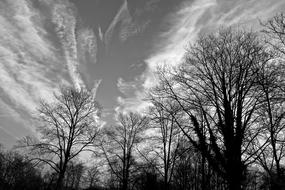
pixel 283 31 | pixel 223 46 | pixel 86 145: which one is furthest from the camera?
pixel 86 145

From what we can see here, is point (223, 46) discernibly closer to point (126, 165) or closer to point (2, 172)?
point (126, 165)

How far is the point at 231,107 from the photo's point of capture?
359 inches

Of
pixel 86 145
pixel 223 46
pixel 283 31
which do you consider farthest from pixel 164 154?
pixel 283 31

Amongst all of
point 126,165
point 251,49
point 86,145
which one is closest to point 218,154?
point 251,49

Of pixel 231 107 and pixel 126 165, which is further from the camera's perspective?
pixel 126 165

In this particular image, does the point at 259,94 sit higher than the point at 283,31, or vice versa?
the point at 283,31

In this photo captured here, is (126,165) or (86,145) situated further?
(126,165)

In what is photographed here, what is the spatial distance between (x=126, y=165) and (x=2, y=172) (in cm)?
2437

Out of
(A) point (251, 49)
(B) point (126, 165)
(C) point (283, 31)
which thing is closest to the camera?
(C) point (283, 31)

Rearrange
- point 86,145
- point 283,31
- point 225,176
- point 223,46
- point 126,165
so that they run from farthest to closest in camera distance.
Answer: point 126,165
point 86,145
point 223,46
point 283,31
point 225,176

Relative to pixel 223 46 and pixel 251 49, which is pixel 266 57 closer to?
pixel 251 49

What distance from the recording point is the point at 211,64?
9898 mm

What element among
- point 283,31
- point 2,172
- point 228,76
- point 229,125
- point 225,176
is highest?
point 283,31

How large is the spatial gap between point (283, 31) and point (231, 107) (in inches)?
165
